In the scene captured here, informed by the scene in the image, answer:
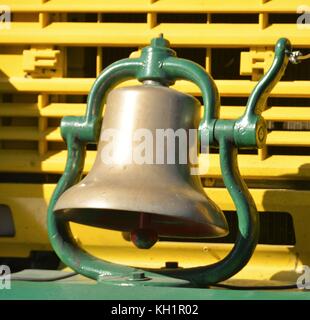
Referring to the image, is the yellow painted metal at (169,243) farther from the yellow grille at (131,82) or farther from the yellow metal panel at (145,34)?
the yellow metal panel at (145,34)

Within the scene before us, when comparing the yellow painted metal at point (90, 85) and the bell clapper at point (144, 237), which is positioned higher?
the yellow painted metal at point (90, 85)

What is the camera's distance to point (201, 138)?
2.26 m

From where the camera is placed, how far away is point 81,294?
2.00 metres

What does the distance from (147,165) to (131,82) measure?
58cm

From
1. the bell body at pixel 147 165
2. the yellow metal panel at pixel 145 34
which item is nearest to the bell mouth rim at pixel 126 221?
the bell body at pixel 147 165

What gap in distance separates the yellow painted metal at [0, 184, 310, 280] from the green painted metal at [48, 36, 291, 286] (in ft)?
0.94

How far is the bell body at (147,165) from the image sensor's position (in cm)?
211

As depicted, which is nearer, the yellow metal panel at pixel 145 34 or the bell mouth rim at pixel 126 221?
the bell mouth rim at pixel 126 221

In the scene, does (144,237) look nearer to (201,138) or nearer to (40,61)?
(201,138)

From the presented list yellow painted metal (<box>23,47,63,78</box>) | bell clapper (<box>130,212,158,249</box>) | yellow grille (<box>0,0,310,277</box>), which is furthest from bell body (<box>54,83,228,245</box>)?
yellow painted metal (<box>23,47,63,78</box>)

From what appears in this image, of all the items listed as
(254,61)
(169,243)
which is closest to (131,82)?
(254,61)

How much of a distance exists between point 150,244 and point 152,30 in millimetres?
702
